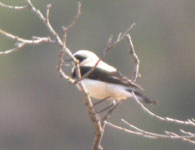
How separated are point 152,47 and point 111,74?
56.7ft

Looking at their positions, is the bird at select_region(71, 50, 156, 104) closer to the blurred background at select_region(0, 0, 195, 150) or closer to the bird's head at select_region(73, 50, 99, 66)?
the bird's head at select_region(73, 50, 99, 66)

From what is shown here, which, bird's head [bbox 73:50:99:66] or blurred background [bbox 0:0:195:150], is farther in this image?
blurred background [bbox 0:0:195:150]

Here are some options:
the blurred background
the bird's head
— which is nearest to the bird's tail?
the bird's head

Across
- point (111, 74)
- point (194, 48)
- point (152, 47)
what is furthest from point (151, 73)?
point (111, 74)

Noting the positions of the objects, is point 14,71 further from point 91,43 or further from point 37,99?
point 91,43

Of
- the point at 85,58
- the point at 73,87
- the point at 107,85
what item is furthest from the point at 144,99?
the point at 73,87

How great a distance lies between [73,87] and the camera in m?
21.2

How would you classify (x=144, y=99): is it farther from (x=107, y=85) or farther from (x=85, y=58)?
(x=85, y=58)

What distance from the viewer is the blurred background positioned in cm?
2158

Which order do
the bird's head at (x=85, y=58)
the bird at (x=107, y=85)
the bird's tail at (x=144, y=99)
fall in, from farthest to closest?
the bird's head at (x=85, y=58) < the bird at (x=107, y=85) < the bird's tail at (x=144, y=99)

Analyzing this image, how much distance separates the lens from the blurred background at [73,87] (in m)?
21.6

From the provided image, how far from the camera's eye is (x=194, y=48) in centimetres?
2525

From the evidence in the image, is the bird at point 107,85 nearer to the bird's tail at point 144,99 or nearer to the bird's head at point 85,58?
the bird's tail at point 144,99

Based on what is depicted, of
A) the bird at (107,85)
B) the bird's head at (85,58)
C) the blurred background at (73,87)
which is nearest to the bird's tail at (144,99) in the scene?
the bird at (107,85)
